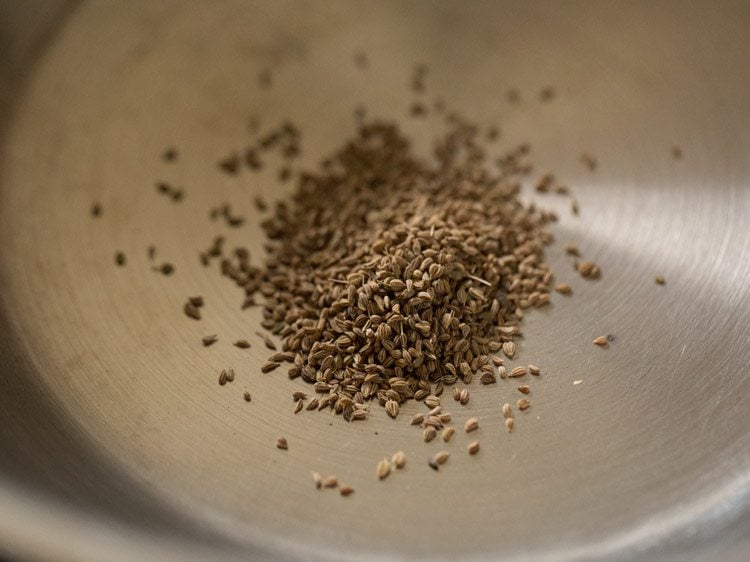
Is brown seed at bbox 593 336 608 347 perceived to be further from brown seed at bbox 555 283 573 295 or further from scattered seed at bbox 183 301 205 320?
scattered seed at bbox 183 301 205 320

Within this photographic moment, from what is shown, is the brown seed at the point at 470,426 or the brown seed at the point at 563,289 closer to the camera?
the brown seed at the point at 470,426

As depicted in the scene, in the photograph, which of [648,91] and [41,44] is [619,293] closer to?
[648,91]

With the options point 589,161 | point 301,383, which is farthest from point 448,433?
point 589,161

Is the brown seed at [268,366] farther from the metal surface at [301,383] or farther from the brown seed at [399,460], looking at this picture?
the brown seed at [399,460]

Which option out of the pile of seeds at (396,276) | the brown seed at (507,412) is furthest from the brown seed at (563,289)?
the brown seed at (507,412)

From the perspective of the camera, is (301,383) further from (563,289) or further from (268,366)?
(563,289)
